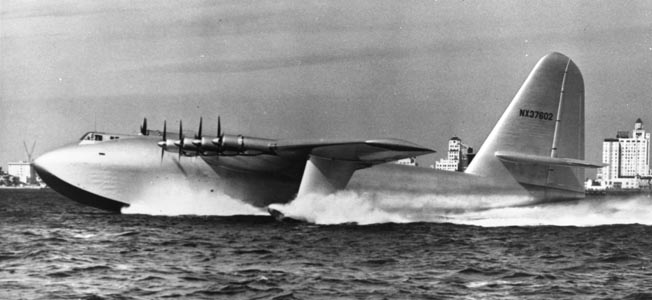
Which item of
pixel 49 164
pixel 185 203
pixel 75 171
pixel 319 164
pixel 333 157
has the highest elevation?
pixel 333 157

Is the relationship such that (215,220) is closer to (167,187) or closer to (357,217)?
(167,187)

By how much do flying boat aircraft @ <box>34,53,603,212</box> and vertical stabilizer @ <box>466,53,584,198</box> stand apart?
4 centimetres

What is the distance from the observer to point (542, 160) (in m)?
30.0

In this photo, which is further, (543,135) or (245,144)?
(543,135)

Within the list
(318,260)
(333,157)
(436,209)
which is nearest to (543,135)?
(436,209)

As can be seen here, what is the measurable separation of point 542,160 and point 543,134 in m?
2.40

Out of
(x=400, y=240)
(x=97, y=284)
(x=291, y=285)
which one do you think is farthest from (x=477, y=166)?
(x=97, y=284)

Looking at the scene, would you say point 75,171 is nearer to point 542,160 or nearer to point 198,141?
point 198,141

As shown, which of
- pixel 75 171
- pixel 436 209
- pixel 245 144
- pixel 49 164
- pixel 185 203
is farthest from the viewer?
pixel 436 209

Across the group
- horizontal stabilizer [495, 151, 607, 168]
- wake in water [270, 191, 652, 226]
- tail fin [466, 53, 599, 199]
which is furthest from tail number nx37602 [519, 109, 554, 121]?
wake in water [270, 191, 652, 226]

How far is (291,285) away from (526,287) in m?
4.77

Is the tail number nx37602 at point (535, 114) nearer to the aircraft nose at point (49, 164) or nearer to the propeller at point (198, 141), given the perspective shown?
the propeller at point (198, 141)

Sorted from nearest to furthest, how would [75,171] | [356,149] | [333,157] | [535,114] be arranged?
1. [356,149]
2. [333,157]
3. [75,171]
4. [535,114]

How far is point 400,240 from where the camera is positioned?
23375 mm
